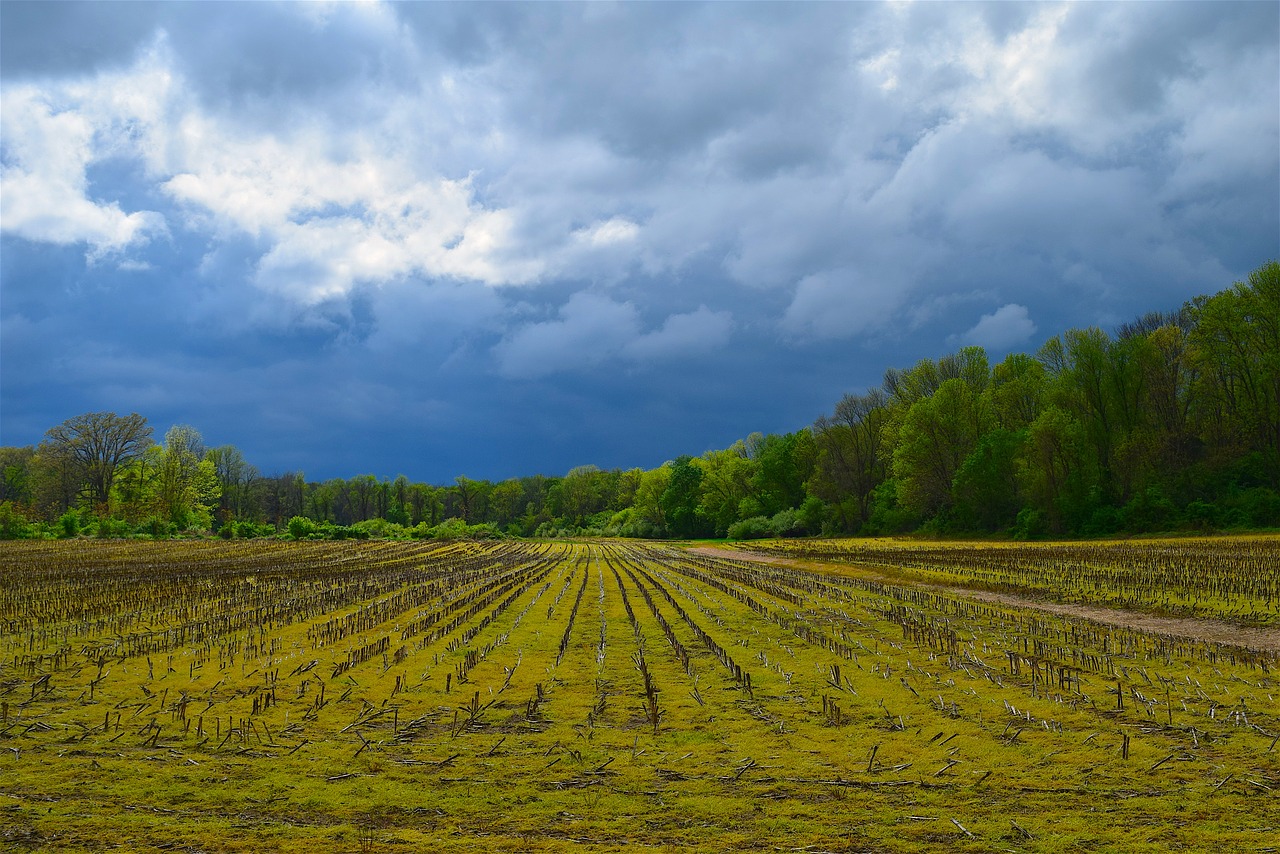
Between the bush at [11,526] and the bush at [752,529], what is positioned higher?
the bush at [11,526]

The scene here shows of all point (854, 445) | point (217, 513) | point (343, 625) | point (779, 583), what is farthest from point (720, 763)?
point (217, 513)

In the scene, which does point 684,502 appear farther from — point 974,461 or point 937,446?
point 974,461

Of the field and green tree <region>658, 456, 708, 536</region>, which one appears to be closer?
the field

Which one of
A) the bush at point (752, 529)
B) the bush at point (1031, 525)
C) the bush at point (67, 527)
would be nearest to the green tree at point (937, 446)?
the bush at point (1031, 525)

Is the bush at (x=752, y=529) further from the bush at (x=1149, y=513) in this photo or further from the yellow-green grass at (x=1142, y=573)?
the yellow-green grass at (x=1142, y=573)

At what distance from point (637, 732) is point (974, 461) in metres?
66.4

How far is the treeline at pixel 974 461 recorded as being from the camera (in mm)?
54906

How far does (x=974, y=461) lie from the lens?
6812cm

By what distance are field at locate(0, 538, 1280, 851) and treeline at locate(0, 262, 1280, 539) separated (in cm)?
4357

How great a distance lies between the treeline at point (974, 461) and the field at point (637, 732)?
4357 cm

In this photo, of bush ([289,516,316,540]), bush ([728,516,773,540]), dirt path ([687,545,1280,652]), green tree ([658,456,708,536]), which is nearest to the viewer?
dirt path ([687,545,1280,652])

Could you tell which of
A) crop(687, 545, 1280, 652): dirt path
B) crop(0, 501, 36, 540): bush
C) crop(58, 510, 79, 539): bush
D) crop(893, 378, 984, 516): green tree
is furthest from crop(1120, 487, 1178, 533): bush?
crop(0, 501, 36, 540): bush

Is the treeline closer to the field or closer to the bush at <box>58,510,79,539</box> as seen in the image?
the bush at <box>58,510,79,539</box>

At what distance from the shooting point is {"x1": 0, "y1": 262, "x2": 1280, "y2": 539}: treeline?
180ft
